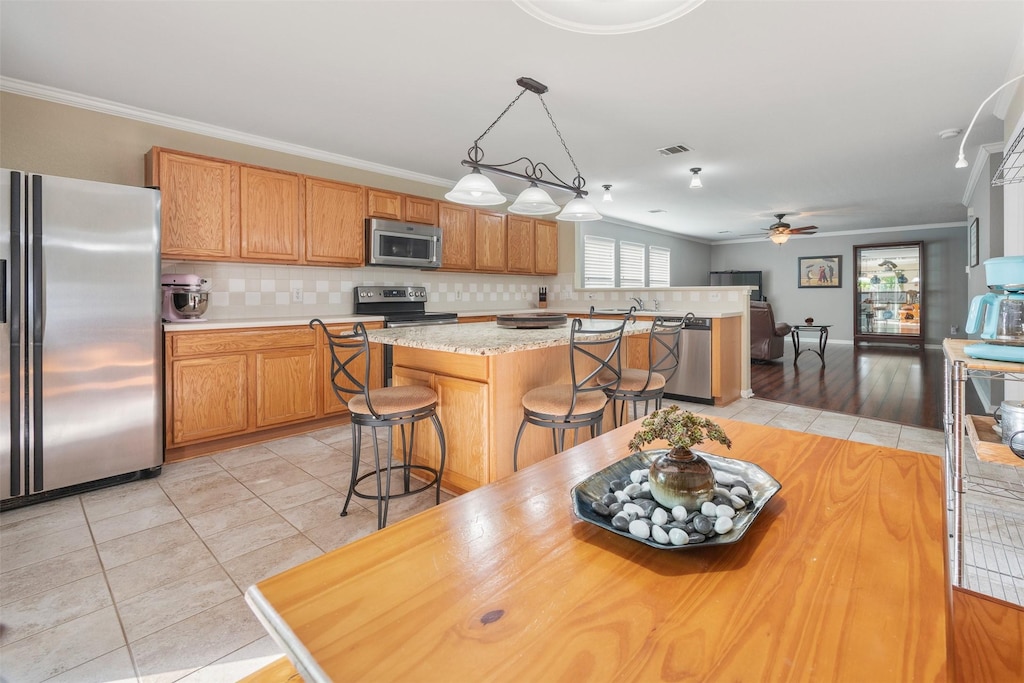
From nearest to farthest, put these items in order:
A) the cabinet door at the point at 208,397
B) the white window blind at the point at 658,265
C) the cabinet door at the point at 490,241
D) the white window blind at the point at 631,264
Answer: the cabinet door at the point at 208,397 < the cabinet door at the point at 490,241 < the white window blind at the point at 631,264 < the white window blind at the point at 658,265

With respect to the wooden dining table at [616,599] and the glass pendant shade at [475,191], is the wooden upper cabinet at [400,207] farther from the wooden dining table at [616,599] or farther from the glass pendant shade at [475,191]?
the wooden dining table at [616,599]

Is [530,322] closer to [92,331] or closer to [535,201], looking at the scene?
[535,201]

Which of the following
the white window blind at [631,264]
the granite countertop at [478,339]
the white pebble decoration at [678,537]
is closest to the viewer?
the white pebble decoration at [678,537]

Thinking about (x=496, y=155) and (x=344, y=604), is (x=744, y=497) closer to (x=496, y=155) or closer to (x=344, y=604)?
(x=344, y=604)

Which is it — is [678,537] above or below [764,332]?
below

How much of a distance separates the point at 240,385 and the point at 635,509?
10.8ft

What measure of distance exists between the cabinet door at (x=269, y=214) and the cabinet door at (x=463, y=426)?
2.17 m

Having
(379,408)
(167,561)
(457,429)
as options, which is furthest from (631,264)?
(167,561)

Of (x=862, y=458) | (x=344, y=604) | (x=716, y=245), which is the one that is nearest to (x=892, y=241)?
(x=716, y=245)

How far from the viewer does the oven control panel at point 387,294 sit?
4562 millimetres

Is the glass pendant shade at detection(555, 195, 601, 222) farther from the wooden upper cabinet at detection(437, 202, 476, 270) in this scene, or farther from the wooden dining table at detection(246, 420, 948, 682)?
the wooden dining table at detection(246, 420, 948, 682)

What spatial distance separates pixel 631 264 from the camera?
8695mm

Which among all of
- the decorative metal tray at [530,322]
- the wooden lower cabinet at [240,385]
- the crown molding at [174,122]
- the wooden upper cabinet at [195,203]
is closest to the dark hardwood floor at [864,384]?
the decorative metal tray at [530,322]

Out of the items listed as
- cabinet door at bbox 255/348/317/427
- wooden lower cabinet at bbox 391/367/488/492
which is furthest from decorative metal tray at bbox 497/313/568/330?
cabinet door at bbox 255/348/317/427
